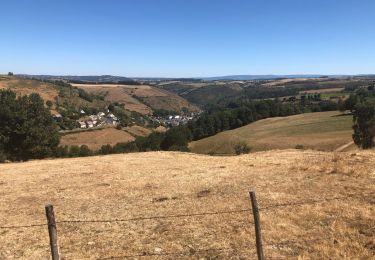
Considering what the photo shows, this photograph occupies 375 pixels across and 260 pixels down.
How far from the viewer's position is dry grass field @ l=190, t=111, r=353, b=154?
90.2m

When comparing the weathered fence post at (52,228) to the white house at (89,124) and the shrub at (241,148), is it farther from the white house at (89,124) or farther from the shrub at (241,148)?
the white house at (89,124)

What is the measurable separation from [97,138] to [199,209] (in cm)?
12356

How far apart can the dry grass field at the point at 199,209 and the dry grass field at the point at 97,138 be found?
101611 mm

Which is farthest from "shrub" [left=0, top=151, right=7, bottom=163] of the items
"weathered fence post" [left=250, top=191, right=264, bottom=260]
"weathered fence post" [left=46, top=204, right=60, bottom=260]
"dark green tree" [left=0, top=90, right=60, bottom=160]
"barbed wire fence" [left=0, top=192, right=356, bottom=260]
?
"weathered fence post" [left=250, top=191, right=264, bottom=260]

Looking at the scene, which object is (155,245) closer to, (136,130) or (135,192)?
(135,192)

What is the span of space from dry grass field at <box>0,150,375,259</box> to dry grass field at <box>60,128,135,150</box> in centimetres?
10161

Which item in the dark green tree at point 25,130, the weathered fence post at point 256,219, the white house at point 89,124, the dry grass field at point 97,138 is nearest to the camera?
the weathered fence post at point 256,219

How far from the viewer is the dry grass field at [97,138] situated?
128125 millimetres

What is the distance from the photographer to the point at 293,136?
4107 inches

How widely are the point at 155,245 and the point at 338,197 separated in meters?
9.04

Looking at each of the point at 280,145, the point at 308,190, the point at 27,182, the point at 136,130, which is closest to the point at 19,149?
the point at 27,182

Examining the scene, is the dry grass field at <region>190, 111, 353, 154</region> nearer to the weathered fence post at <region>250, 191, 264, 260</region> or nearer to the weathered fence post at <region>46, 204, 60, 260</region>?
the weathered fence post at <region>250, 191, 264, 260</region>

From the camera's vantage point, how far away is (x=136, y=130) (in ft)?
537

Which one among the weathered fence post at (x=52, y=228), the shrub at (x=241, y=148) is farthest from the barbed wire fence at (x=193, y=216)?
the shrub at (x=241, y=148)
